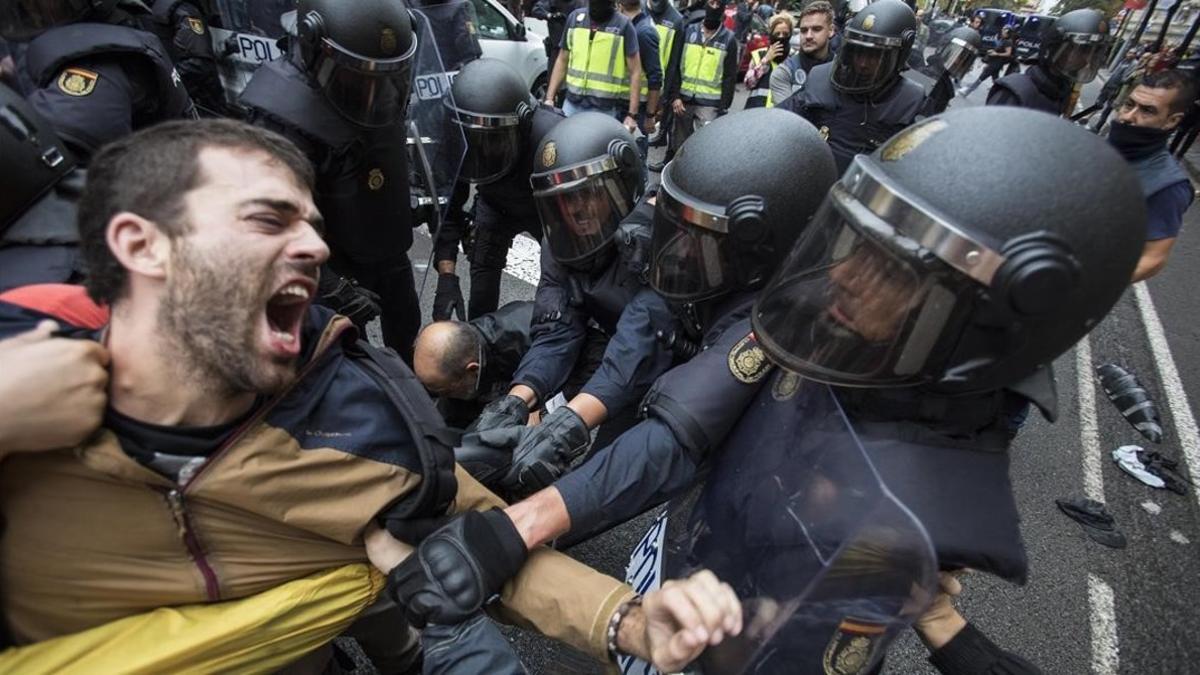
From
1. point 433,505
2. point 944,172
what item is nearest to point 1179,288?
point 944,172

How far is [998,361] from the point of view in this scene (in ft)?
3.84

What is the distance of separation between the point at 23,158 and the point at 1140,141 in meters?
4.30

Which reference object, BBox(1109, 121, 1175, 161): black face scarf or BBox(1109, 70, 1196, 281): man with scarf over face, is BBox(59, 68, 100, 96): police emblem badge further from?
BBox(1109, 121, 1175, 161): black face scarf

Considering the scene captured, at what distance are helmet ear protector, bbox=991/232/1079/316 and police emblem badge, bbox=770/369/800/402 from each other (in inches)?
16.0

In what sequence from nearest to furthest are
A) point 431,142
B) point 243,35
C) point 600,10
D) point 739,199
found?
point 739,199 < point 431,142 < point 243,35 < point 600,10

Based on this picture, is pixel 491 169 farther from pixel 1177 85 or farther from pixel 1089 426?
pixel 1089 426

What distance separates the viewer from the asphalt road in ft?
8.26

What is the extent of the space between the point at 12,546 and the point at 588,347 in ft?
6.30

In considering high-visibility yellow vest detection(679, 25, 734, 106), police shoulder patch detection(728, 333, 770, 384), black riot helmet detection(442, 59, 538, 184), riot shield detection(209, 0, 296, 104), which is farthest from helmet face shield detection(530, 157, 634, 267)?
high-visibility yellow vest detection(679, 25, 734, 106)

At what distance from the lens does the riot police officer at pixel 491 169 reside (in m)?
3.15

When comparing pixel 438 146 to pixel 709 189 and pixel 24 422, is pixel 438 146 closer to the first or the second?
pixel 709 189

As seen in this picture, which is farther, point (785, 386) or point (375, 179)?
point (375, 179)

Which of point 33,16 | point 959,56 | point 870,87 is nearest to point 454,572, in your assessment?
point 33,16

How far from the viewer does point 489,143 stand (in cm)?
318
